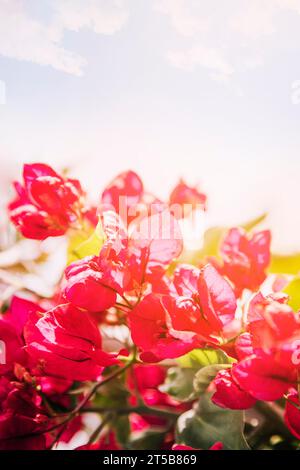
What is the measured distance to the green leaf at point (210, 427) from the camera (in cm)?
36

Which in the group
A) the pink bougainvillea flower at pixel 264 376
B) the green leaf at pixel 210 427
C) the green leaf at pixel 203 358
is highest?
the pink bougainvillea flower at pixel 264 376

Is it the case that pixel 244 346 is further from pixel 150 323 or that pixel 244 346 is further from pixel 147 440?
pixel 147 440

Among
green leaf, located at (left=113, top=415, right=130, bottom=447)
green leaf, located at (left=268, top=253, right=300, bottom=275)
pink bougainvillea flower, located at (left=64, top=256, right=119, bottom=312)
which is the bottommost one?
green leaf, located at (left=113, top=415, right=130, bottom=447)

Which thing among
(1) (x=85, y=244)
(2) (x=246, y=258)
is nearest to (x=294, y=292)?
(2) (x=246, y=258)

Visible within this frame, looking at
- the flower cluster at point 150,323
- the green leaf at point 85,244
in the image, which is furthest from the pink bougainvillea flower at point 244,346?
the green leaf at point 85,244

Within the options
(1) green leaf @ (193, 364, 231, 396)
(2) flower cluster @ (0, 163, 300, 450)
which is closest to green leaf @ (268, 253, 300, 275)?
(2) flower cluster @ (0, 163, 300, 450)

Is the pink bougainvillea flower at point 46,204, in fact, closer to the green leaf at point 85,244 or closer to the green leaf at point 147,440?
the green leaf at point 85,244

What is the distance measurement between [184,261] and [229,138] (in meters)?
0.09

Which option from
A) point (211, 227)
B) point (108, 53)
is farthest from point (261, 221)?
point (108, 53)

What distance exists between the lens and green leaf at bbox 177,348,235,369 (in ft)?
1.11

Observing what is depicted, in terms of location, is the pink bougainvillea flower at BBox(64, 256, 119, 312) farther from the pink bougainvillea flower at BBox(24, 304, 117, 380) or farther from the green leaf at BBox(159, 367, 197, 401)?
the green leaf at BBox(159, 367, 197, 401)

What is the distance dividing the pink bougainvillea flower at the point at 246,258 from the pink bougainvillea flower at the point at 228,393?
8 cm

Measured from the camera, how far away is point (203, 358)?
366 mm
